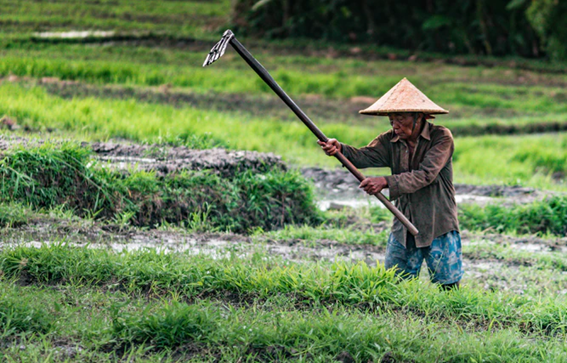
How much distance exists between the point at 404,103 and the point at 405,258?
0.98 meters

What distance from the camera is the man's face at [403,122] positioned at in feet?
13.6

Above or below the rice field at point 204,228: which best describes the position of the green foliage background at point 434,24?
above

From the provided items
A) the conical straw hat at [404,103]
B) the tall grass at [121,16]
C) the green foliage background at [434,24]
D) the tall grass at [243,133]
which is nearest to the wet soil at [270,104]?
the tall grass at [243,133]

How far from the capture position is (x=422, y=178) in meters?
4.06

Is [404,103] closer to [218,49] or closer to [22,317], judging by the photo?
[218,49]

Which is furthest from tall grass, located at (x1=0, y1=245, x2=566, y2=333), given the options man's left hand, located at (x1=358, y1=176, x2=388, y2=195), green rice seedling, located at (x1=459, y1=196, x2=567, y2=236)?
green rice seedling, located at (x1=459, y1=196, x2=567, y2=236)

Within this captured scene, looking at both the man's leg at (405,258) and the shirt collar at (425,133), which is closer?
the shirt collar at (425,133)

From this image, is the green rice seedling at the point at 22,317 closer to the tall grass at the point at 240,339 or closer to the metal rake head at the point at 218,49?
the tall grass at the point at 240,339

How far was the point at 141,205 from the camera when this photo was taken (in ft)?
18.9

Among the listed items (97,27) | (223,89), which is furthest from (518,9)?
(97,27)

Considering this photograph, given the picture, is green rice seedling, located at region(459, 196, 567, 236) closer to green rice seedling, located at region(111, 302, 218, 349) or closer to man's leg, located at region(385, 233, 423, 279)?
man's leg, located at region(385, 233, 423, 279)

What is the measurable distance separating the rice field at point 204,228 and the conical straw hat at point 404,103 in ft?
3.11

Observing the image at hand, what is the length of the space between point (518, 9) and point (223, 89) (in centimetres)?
986

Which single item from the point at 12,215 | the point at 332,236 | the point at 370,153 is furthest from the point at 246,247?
the point at 12,215
